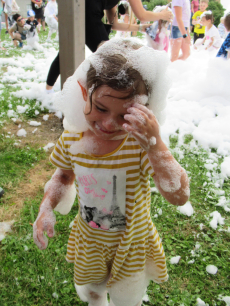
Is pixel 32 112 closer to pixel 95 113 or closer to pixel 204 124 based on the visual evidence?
pixel 204 124

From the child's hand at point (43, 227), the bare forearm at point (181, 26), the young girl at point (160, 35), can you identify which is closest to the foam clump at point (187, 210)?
the child's hand at point (43, 227)

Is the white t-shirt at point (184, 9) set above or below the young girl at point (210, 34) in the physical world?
above

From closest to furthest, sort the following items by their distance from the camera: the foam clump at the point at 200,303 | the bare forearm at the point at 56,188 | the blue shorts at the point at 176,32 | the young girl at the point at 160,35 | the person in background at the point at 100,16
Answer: the bare forearm at the point at 56,188, the foam clump at the point at 200,303, the person in background at the point at 100,16, the young girl at the point at 160,35, the blue shorts at the point at 176,32

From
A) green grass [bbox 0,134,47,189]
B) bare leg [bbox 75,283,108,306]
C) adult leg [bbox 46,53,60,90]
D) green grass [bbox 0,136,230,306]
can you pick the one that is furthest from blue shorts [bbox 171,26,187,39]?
bare leg [bbox 75,283,108,306]

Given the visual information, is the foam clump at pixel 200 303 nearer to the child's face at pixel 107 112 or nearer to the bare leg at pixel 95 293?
the bare leg at pixel 95 293

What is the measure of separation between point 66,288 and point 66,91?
1.33 metres

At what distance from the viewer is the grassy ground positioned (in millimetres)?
1687

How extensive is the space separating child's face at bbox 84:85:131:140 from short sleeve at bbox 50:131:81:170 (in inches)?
7.4

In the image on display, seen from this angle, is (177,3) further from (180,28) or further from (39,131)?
(39,131)

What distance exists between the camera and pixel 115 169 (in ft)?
3.53

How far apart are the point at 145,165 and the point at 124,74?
395mm

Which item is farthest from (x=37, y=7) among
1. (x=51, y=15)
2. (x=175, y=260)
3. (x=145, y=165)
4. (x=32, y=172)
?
(x=145, y=165)

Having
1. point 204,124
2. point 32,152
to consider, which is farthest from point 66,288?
point 204,124

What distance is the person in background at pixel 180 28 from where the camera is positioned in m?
5.19
